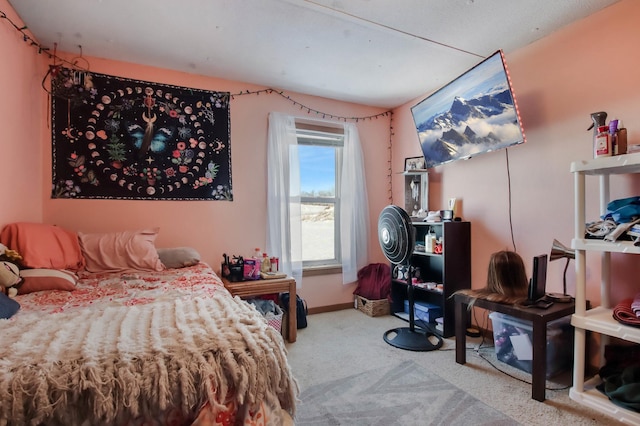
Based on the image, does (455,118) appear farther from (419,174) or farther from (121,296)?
(121,296)

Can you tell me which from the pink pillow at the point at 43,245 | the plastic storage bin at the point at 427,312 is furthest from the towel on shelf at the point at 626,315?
the pink pillow at the point at 43,245

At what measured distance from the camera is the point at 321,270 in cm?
345

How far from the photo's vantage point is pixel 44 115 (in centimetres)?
246

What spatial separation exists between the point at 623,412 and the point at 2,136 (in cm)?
366

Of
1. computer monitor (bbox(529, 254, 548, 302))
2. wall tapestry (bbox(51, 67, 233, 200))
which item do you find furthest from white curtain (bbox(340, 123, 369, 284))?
computer monitor (bbox(529, 254, 548, 302))

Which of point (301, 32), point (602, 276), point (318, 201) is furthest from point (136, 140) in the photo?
point (602, 276)

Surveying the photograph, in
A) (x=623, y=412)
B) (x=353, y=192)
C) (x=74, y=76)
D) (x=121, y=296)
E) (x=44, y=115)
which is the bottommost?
(x=623, y=412)

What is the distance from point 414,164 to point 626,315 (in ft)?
7.05

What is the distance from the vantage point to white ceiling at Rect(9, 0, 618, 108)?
197cm

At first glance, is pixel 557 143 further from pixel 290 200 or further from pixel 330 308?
pixel 330 308

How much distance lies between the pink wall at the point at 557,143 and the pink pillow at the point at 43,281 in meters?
3.05

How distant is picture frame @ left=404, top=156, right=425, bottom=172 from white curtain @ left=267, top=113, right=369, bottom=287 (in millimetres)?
560

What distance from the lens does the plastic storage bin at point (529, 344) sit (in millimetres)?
2035

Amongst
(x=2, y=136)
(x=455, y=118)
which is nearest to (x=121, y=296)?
(x=2, y=136)
